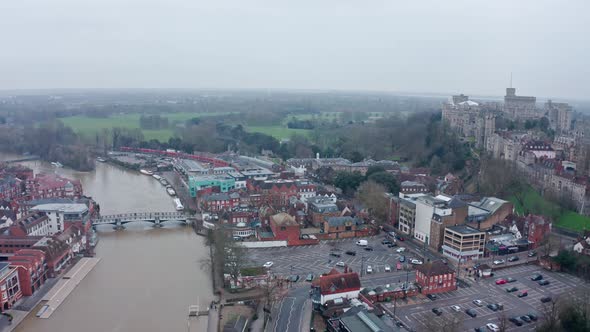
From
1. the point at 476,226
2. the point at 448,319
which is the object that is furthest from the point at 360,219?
the point at 448,319

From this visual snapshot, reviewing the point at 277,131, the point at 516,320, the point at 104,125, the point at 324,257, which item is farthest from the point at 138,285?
the point at 104,125

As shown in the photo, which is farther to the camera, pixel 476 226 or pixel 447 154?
pixel 447 154

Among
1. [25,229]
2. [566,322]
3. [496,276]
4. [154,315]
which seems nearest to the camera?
[566,322]

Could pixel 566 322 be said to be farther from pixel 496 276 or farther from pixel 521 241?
pixel 521 241

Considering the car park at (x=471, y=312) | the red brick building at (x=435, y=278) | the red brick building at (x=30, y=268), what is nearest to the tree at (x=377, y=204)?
the red brick building at (x=435, y=278)

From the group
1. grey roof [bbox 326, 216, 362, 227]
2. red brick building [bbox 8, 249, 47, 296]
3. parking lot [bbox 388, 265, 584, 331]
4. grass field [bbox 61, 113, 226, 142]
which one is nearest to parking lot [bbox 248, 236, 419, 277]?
grey roof [bbox 326, 216, 362, 227]

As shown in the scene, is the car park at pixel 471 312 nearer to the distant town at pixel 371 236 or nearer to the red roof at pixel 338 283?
the distant town at pixel 371 236
